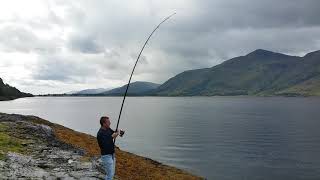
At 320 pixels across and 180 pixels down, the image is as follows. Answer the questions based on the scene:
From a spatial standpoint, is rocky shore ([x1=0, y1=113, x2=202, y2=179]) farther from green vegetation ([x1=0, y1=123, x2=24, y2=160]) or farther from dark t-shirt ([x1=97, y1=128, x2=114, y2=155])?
dark t-shirt ([x1=97, y1=128, x2=114, y2=155])

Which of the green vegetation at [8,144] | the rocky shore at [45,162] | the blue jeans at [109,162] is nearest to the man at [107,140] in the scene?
the blue jeans at [109,162]

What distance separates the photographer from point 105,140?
1789 cm

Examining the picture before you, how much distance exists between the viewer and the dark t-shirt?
17828 mm

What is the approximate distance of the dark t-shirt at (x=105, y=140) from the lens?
58.5 feet

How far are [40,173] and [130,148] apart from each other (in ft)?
156

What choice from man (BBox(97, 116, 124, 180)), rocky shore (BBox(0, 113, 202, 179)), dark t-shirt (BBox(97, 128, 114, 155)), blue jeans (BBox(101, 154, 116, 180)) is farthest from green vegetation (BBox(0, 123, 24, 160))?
dark t-shirt (BBox(97, 128, 114, 155))

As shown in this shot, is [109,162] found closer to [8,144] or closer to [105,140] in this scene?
[105,140]

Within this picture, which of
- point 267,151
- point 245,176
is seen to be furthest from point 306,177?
point 267,151

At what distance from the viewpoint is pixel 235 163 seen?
5144 centimetres

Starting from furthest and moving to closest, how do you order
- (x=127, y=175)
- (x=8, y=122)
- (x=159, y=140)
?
(x=159, y=140) < (x=8, y=122) < (x=127, y=175)

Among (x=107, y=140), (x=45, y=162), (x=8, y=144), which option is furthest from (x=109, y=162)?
(x=8, y=144)

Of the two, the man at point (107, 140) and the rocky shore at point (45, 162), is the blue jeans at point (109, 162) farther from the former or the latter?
the rocky shore at point (45, 162)

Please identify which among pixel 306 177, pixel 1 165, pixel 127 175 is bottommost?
pixel 306 177

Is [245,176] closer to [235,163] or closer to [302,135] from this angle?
[235,163]
